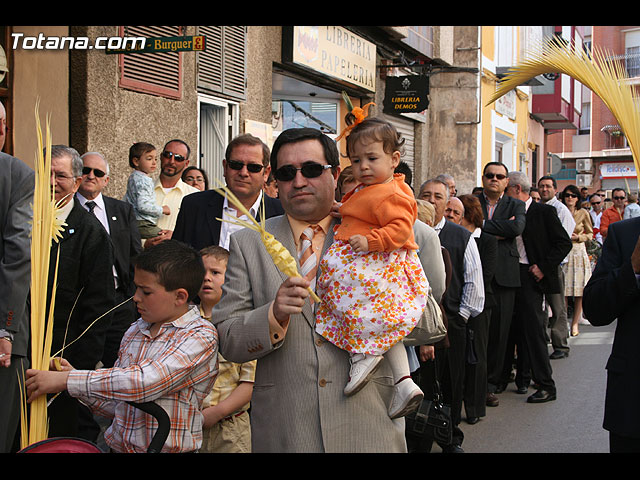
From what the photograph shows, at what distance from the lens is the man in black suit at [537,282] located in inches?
316

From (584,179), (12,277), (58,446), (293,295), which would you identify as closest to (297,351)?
(293,295)

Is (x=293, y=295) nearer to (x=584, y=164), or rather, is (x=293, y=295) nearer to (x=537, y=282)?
(x=537, y=282)

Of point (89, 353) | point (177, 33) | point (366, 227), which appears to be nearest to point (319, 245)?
point (366, 227)

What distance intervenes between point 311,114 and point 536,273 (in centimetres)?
1001

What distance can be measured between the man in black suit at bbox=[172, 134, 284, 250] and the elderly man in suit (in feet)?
4.06

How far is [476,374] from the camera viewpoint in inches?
277

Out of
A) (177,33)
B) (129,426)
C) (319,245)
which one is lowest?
(129,426)

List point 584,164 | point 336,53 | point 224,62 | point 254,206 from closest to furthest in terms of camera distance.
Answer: point 254,206 → point 224,62 → point 336,53 → point 584,164

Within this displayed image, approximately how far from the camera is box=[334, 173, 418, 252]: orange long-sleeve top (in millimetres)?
2729

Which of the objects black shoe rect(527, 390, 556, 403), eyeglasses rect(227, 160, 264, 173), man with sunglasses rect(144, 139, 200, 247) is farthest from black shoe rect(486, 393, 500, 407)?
eyeglasses rect(227, 160, 264, 173)

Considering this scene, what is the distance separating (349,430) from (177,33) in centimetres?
876

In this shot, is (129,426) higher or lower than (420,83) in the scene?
lower

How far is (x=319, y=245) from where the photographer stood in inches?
113
